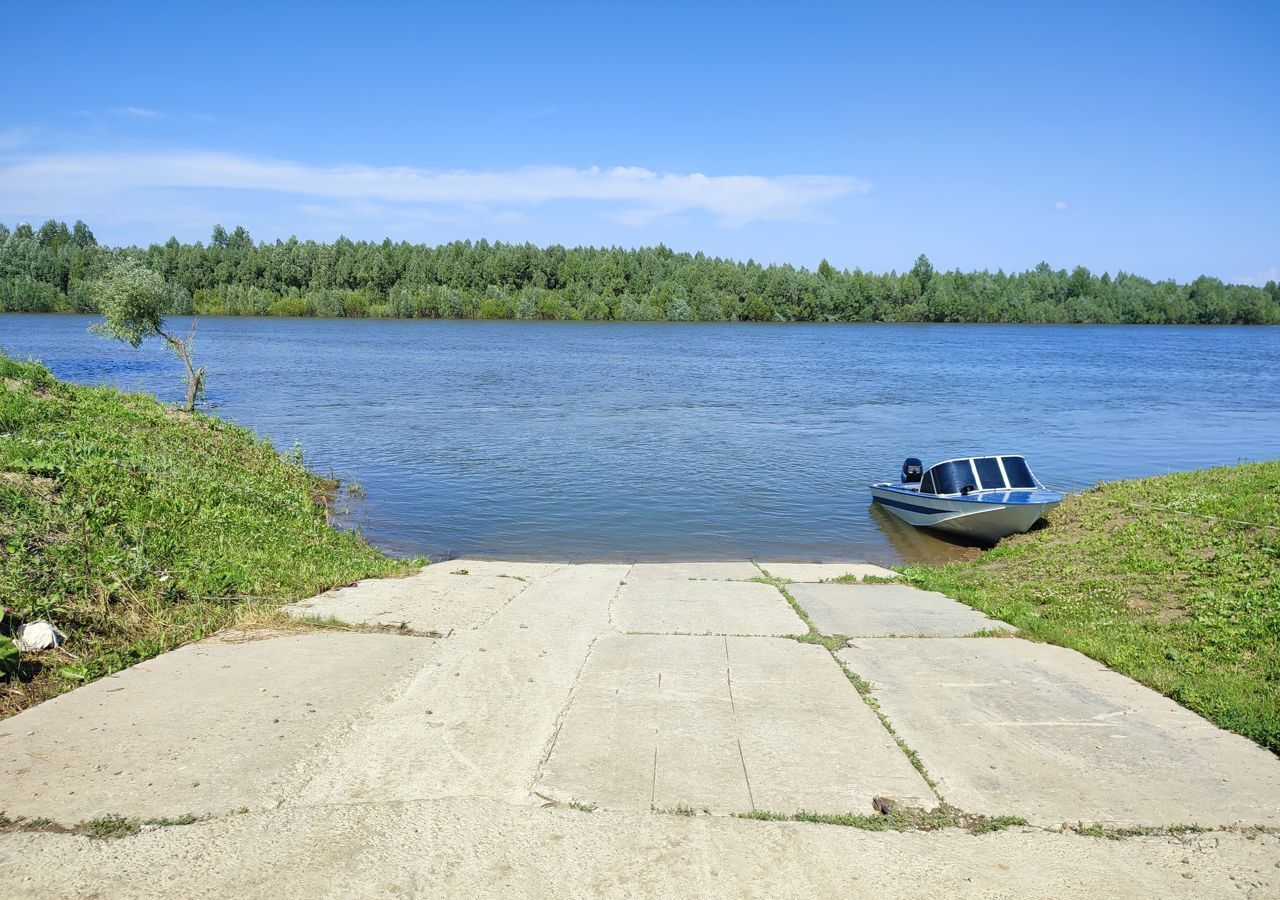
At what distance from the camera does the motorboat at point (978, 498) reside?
17.0 metres

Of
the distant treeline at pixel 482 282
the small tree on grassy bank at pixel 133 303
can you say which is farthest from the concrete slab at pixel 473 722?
the distant treeline at pixel 482 282

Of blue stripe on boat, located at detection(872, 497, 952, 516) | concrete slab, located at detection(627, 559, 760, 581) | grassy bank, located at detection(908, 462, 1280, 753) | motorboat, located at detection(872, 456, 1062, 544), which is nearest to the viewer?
grassy bank, located at detection(908, 462, 1280, 753)

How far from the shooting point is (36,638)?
22.6 feet

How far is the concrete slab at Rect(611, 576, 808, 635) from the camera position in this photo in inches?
344

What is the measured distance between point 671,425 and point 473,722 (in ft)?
95.7

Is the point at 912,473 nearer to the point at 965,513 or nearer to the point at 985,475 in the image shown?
the point at 985,475

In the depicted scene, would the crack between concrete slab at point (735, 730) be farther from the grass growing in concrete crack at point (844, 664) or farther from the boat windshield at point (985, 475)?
the boat windshield at point (985, 475)

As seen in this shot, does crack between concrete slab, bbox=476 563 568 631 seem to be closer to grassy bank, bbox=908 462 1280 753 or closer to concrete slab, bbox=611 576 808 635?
concrete slab, bbox=611 576 808 635

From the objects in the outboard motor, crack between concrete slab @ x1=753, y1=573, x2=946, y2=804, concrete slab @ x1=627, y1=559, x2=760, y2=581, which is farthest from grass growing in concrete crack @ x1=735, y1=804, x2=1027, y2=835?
the outboard motor

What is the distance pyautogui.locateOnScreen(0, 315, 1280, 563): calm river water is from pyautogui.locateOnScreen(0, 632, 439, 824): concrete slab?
381 inches

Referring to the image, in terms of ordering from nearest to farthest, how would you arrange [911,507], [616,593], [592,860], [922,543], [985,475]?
[592,860] → [616,593] → [985,475] → [922,543] → [911,507]

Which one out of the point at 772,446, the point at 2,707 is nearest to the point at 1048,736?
the point at 2,707

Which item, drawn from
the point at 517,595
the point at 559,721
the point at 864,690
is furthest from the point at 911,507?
the point at 559,721

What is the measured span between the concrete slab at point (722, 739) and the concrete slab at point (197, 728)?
5.05 ft
